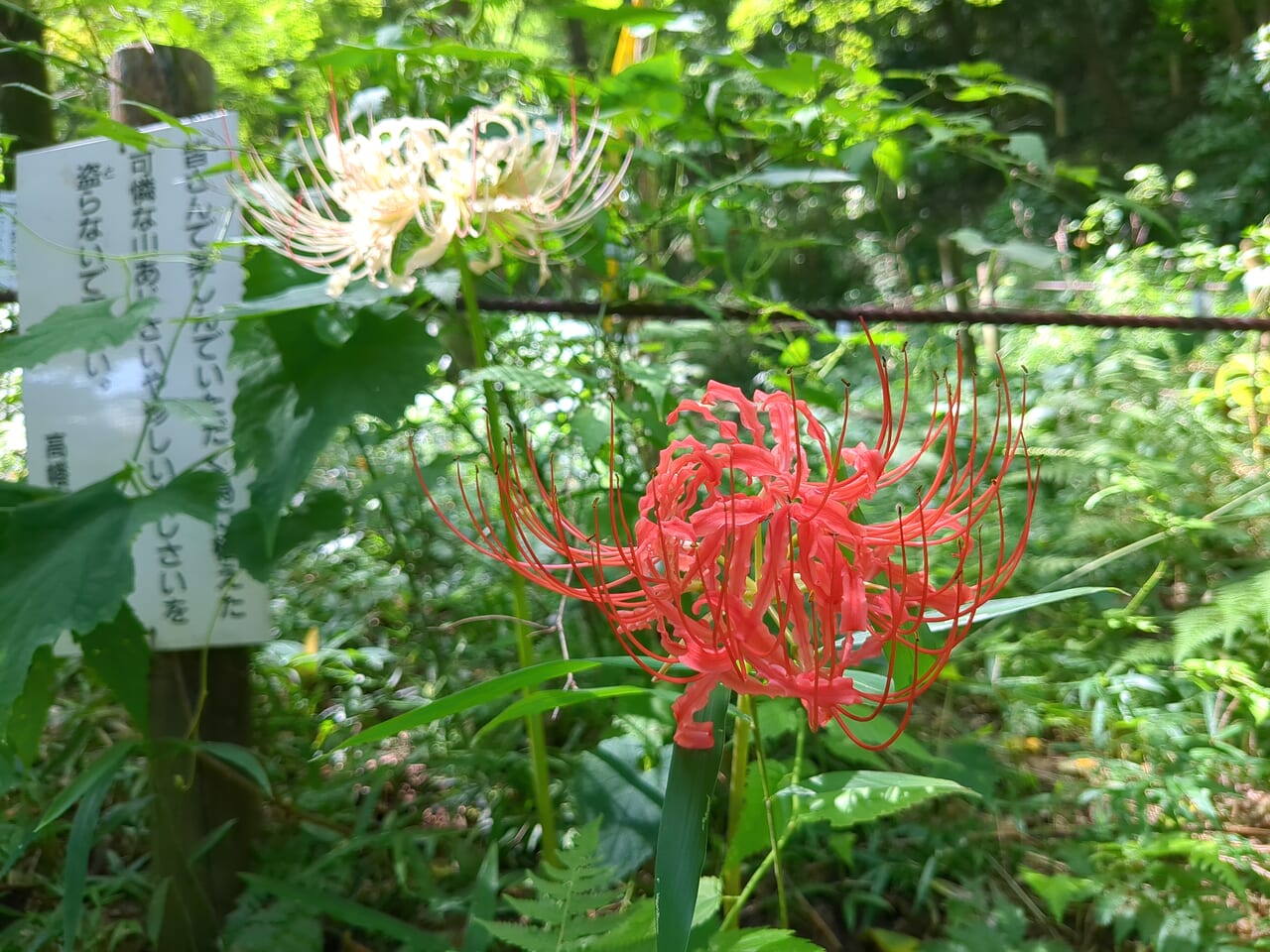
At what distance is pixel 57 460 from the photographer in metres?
0.86

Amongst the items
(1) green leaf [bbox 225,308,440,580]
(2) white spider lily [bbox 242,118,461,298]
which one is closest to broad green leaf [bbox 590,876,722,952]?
(1) green leaf [bbox 225,308,440,580]

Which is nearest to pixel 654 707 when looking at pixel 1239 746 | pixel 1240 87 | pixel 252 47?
pixel 1239 746

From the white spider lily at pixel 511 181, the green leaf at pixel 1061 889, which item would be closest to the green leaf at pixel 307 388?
the white spider lily at pixel 511 181

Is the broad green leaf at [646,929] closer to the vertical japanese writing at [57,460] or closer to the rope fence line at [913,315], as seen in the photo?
the rope fence line at [913,315]

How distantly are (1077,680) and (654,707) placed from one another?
0.82 metres

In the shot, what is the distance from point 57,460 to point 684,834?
2.73ft

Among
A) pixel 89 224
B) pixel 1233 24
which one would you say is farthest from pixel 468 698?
pixel 1233 24

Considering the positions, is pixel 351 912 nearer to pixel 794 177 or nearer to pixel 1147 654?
pixel 794 177

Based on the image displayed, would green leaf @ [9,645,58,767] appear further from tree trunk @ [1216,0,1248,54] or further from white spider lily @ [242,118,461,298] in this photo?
tree trunk @ [1216,0,1248,54]

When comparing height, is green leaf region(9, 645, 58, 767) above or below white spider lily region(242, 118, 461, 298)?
below

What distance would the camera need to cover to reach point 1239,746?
111 centimetres

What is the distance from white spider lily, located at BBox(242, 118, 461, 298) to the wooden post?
27 centimetres

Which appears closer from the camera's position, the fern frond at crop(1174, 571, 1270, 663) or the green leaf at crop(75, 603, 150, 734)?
the green leaf at crop(75, 603, 150, 734)

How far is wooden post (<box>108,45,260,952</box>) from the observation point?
2.88 feet
